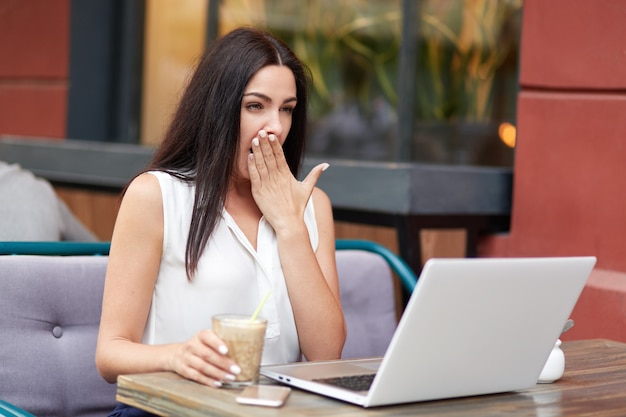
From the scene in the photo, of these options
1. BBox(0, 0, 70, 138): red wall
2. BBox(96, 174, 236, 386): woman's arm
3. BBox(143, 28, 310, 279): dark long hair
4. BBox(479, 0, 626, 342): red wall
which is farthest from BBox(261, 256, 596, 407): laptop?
BBox(0, 0, 70, 138): red wall

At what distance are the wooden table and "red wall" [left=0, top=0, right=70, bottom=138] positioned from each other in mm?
4113

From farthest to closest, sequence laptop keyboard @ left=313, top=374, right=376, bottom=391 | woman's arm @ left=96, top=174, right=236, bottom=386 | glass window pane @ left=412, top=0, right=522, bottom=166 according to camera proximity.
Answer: glass window pane @ left=412, top=0, right=522, bottom=166
woman's arm @ left=96, top=174, right=236, bottom=386
laptop keyboard @ left=313, top=374, right=376, bottom=391

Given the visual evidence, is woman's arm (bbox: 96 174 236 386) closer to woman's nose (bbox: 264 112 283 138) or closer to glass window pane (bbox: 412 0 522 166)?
woman's nose (bbox: 264 112 283 138)

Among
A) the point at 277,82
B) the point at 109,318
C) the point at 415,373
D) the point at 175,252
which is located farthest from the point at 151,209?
the point at 415,373

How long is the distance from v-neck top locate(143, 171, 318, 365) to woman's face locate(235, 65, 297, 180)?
17 centimetres

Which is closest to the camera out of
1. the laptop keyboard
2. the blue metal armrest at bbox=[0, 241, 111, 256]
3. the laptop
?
the laptop

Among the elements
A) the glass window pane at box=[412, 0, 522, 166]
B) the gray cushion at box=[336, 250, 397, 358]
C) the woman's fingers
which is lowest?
the gray cushion at box=[336, 250, 397, 358]

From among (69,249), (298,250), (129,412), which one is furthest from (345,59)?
(129,412)

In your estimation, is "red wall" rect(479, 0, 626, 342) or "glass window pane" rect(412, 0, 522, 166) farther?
"glass window pane" rect(412, 0, 522, 166)

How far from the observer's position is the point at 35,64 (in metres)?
5.65

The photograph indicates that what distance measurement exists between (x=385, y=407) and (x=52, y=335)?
1116mm

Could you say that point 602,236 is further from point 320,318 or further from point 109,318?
point 109,318

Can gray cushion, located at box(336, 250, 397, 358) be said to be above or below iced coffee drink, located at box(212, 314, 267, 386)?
below

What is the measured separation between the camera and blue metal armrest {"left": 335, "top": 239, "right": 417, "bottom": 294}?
2980mm
